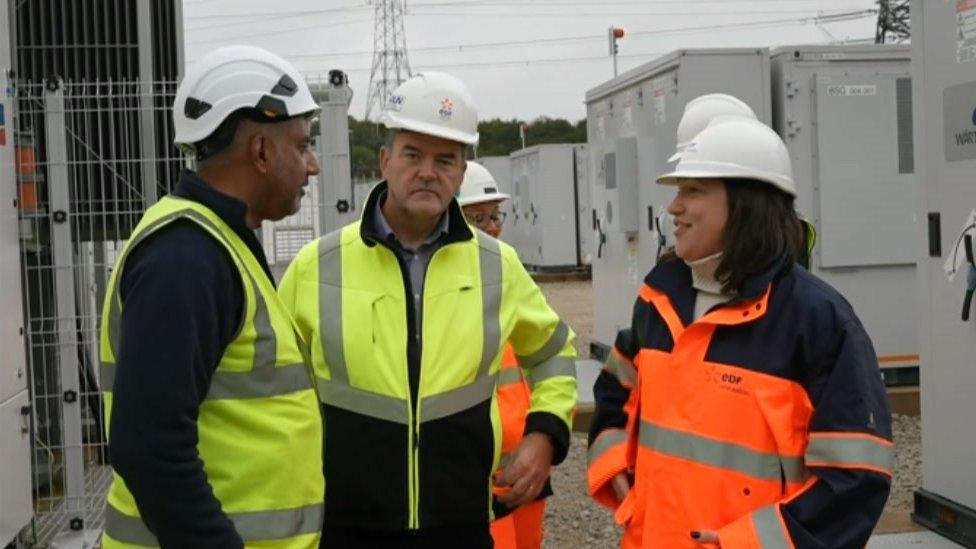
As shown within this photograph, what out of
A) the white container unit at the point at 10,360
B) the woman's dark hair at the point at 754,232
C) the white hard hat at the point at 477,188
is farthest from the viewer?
the white container unit at the point at 10,360

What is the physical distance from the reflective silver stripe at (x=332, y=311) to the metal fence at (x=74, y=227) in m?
3.00

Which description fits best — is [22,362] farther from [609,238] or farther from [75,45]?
[609,238]

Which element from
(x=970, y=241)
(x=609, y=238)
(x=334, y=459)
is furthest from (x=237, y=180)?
(x=609, y=238)

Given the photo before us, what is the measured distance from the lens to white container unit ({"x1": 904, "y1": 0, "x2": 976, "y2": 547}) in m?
5.16

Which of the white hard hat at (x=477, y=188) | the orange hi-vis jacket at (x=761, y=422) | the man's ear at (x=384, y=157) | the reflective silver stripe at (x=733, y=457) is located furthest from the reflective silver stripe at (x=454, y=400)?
the white hard hat at (x=477, y=188)

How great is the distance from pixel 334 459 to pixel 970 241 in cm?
348

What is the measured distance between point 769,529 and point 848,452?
0.76 ft

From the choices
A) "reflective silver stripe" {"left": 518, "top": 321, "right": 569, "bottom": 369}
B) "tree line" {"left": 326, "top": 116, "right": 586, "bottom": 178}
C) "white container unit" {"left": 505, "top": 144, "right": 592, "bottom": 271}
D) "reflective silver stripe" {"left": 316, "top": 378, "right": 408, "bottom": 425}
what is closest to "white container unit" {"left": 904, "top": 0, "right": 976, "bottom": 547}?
"reflective silver stripe" {"left": 518, "top": 321, "right": 569, "bottom": 369}

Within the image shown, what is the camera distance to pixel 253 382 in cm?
218

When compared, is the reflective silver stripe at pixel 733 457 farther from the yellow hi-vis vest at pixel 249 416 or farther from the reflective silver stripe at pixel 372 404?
the yellow hi-vis vest at pixel 249 416

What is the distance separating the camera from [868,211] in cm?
840

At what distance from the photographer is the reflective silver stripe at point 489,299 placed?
2945 millimetres

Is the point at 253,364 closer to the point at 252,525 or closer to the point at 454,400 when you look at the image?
the point at 252,525

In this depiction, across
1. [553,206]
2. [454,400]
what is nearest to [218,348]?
[454,400]
